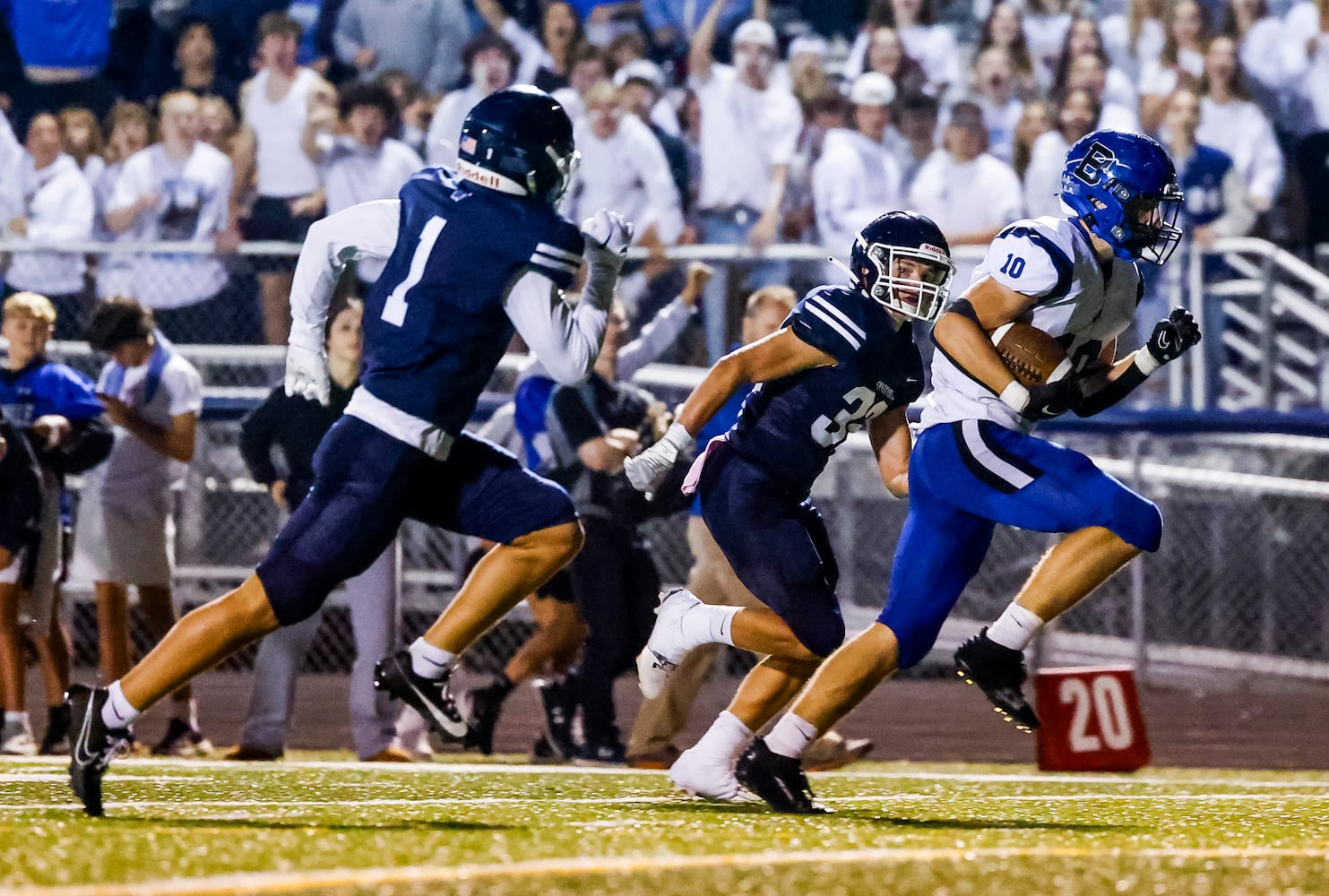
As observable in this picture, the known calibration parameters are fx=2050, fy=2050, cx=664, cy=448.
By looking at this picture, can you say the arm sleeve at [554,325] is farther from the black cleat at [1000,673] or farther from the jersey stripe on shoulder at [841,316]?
the black cleat at [1000,673]

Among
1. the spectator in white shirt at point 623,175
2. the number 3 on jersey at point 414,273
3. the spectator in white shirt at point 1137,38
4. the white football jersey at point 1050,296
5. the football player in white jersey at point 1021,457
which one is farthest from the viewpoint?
the spectator in white shirt at point 1137,38

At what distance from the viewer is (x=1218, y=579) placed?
10.7m

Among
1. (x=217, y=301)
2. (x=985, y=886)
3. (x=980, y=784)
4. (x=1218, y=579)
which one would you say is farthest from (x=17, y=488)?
(x=1218, y=579)

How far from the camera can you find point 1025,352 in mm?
5895

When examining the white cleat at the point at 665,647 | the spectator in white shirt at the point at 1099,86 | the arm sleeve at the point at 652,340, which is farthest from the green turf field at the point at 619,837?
the spectator in white shirt at the point at 1099,86

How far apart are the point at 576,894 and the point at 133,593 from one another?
6.87m

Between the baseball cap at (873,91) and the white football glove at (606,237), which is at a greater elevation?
the baseball cap at (873,91)

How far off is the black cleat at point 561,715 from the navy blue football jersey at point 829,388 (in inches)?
94.9

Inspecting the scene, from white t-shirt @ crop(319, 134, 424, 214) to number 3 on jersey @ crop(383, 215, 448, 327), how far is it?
6493mm

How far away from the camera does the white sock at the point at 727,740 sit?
6.05 metres

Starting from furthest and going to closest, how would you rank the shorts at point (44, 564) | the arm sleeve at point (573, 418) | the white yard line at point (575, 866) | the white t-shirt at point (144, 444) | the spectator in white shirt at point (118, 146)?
the spectator in white shirt at point (118, 146), the white t-shirt at point (144, 444), the shorts at point (44, 564), the arm sleeve at point (573, 418), the white yard line at point (575, 866)

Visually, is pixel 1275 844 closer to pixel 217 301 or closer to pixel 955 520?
pixel 955 520

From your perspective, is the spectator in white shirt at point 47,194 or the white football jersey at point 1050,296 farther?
the spectator in white shirt at point 47,194

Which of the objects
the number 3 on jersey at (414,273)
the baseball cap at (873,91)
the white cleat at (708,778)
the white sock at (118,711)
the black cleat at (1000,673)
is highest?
the baseball cap at (873,91)
